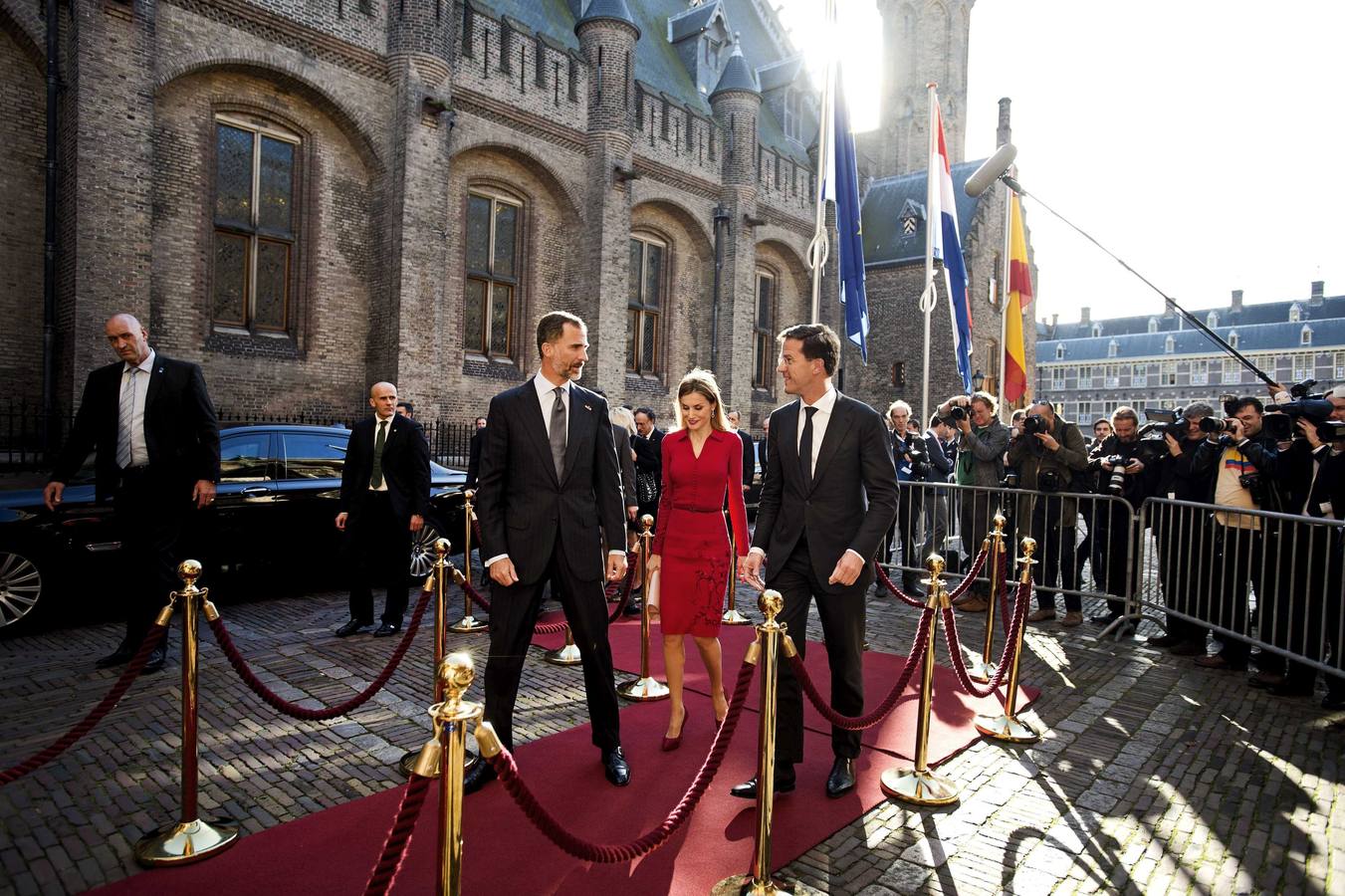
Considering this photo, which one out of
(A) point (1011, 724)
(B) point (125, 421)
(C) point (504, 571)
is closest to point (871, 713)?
(A) point (1011, 724)

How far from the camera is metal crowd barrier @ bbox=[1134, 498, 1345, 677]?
4949 millimetres

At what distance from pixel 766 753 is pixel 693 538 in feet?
4.86

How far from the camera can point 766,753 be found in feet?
8.95

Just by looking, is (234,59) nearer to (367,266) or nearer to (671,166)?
(367,266)

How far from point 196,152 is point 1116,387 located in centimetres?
8242

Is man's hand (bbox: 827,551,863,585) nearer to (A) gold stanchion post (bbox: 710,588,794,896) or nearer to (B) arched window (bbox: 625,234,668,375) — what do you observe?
(A) gold stanchion post (bbox: 710,588,794,896)

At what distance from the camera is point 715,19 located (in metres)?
23.1

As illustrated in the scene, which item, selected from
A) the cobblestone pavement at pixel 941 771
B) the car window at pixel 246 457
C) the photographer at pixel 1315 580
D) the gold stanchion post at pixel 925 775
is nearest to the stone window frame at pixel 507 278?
the car window at pixel 246 457

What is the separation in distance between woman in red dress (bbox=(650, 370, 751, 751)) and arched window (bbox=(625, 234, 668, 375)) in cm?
1601

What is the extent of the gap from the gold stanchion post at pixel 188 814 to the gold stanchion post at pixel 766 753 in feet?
6.40

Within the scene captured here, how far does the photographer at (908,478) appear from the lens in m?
8.41

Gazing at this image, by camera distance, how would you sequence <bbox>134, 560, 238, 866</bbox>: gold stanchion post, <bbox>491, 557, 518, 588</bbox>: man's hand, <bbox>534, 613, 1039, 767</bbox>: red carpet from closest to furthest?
1. <bbox>134, 560, 238, 866</bbox>: gold stanchion post
2. <bbox>491, 557, 518, 588</bbox>: man's hand
3. <bbox>534, 613, 1039, 767</bbox>: red carpet

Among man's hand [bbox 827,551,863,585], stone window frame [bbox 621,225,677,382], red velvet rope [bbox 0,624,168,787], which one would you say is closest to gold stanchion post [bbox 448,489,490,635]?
red velvet rope [bbox 0,624,168,787]

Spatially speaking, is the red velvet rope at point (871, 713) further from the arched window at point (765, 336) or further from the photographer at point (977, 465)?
the arched window at point (765, 336)
